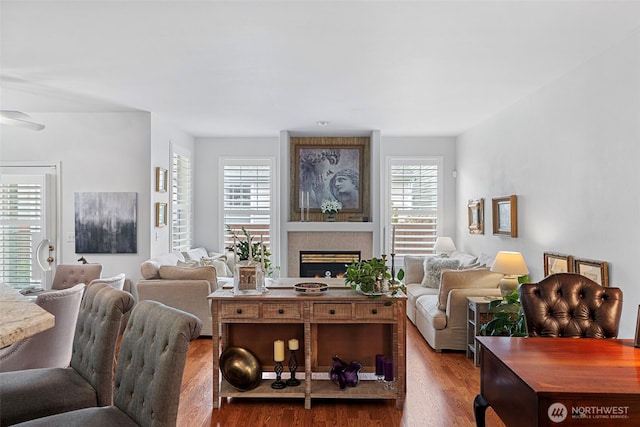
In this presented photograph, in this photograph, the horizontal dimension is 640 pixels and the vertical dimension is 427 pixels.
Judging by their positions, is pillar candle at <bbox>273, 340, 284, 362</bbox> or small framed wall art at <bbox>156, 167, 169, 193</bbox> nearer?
pillar candle at <bbox>273, 340, 284, 362</bbox>

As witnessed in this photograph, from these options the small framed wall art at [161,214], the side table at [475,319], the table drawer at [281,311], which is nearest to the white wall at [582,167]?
the side table at [475,319]

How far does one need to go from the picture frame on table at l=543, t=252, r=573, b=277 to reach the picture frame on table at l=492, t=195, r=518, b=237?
2.65 feet

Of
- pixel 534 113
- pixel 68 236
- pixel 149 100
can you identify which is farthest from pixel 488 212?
pixel 68 236

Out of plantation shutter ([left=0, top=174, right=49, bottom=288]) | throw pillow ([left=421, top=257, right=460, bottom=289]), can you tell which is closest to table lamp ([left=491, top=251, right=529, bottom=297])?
throw pillow ([left=421, top=257, right=460, bottom=289])

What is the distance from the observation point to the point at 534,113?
4785mm

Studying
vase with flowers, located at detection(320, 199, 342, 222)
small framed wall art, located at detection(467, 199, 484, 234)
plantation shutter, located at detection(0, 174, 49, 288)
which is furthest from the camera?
vase with flowers, located at detection(320, 199, 342, 222)

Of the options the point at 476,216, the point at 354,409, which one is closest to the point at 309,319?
the point at 354,409

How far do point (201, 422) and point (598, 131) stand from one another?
12.4 feet

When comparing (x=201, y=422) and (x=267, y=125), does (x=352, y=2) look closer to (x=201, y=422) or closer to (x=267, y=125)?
(x=201, y=422)

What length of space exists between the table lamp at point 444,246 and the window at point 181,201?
4.11 meters

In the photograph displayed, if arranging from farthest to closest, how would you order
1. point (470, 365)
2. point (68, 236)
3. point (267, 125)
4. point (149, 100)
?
point (267, 125) → point (68, 236) → point (149, 100) → point (470, 365)

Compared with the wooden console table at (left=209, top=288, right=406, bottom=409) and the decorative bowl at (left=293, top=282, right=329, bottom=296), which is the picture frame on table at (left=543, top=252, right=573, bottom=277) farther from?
the decorative bowl at (left=293, top=282, right=329, bottom=296)

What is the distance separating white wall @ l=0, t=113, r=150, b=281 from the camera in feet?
18.8

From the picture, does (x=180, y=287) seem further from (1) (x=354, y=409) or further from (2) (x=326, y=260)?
(2) (x=326, y=260)
